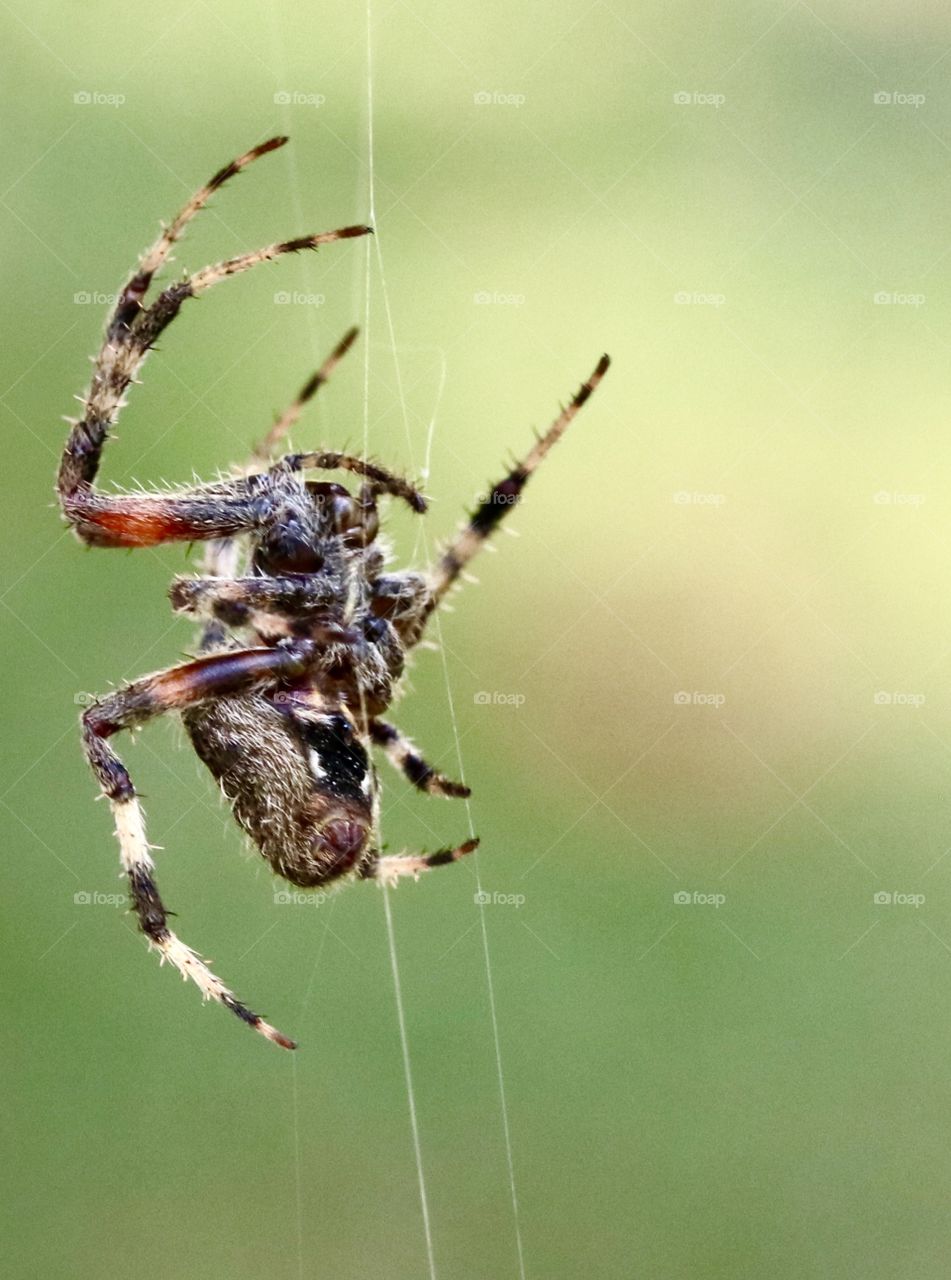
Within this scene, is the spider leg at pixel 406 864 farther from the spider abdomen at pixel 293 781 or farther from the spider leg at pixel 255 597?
the spider leg at pixel 255 597

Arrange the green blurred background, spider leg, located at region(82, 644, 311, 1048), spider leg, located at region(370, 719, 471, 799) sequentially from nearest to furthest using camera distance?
spider leg, located at region(82, 644, 311, 1048)
spider leg, located at region(370, 719, 471, 799)
the green blurred background

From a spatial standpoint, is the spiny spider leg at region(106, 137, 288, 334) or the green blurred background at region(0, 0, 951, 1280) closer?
the spiny spider leg at region(106, 137, 288, 334)

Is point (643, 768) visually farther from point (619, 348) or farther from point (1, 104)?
point (1, 104)

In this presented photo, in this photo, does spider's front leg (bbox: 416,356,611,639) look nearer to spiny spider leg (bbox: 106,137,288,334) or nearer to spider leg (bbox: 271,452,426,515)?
spider leg (bbox: 271,452,426,515)

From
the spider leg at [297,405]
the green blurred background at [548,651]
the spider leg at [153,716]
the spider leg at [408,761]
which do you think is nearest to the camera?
the spider leg at [153,716]

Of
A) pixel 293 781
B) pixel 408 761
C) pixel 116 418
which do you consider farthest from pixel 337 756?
pixel 116 418

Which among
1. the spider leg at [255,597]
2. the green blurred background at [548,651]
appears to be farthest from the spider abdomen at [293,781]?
the green blurred background at [548,651]

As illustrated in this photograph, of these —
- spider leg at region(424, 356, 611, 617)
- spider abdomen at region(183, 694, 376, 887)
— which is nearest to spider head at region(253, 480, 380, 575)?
spider leg at region(424, 356, 611, 617)
